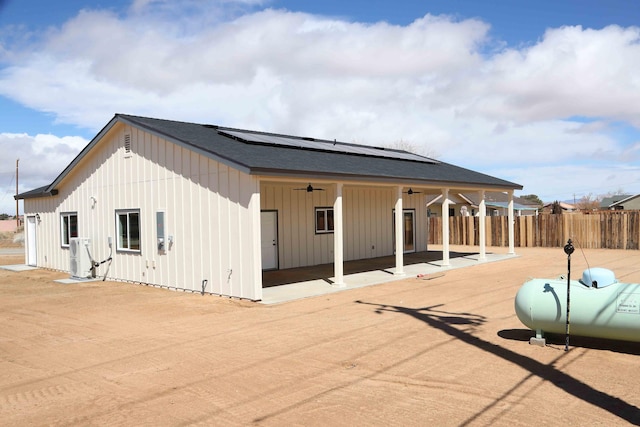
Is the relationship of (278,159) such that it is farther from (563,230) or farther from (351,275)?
(563,230)

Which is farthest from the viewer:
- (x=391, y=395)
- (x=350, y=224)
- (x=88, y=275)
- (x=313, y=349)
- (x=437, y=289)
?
(x=350, y=224)

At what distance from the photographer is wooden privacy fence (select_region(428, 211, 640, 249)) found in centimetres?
2447

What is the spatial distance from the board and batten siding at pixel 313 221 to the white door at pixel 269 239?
18cm

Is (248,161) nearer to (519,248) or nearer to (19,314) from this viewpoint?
(19,314)

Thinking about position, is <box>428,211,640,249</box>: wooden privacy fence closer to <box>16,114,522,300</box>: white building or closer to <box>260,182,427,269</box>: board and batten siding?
<box>16,114,522,300</box>: white building

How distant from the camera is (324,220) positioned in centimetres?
1947

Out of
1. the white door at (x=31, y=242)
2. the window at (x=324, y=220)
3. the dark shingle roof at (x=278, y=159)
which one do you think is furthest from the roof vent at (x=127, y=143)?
A: the white door at (x=31, y=242)

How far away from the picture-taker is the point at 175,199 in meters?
13.9

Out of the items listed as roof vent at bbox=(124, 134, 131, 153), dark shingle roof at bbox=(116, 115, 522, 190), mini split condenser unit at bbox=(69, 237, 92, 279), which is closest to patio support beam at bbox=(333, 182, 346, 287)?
dark shingle roof at bbox=(116, 115, 522, 190)

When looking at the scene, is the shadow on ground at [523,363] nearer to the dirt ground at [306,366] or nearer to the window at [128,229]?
the dirt ground at [306,366]

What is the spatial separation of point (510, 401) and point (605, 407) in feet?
2.91

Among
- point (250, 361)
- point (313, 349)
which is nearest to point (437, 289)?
point (313, 349)

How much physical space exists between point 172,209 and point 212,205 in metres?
1.85

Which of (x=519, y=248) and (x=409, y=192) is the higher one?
(x=409, y=192)
